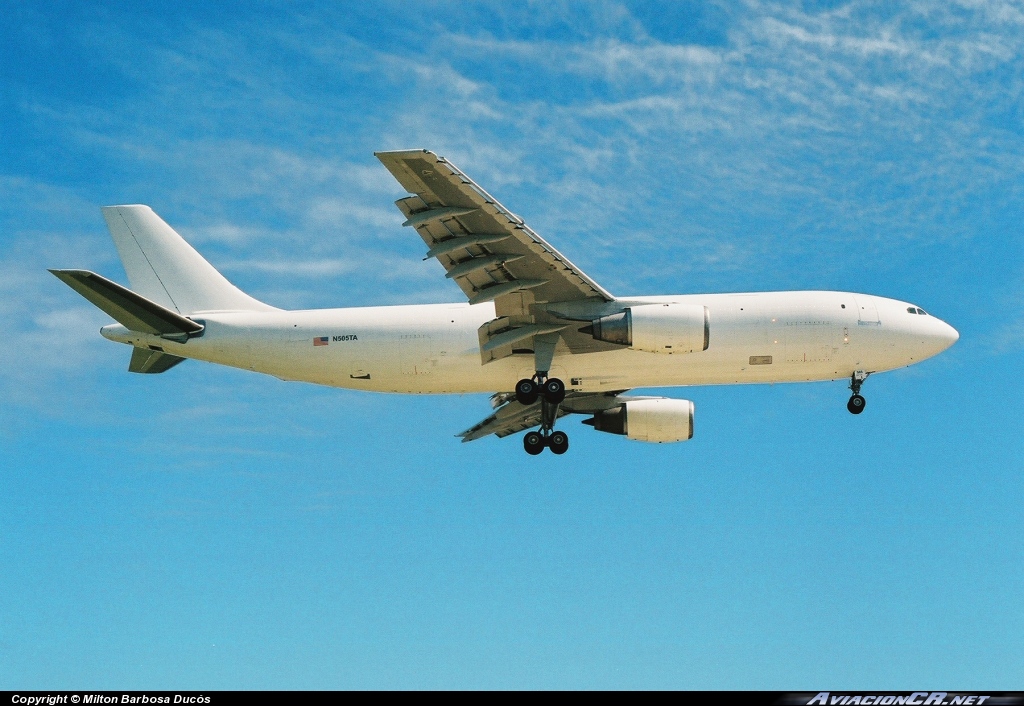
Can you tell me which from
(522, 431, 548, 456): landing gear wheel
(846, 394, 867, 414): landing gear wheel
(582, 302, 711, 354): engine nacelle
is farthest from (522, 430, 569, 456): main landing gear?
(846, 394, 867, 414): landing gear wheel

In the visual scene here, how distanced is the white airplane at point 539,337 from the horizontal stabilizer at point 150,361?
1.9 inches

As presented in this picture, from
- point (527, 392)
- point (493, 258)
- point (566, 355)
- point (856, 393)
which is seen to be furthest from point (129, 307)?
point (856, 393)

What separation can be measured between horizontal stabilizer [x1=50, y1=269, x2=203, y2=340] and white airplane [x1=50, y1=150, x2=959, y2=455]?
50mm

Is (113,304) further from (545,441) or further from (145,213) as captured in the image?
(545,441)

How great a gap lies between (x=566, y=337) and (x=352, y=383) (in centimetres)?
733

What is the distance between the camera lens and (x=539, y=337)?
3847cm

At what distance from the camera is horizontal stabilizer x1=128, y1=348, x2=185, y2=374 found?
1577 inches

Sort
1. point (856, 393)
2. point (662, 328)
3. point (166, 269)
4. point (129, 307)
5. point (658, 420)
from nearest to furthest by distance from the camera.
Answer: point (662, 328)
point (129, 307)
point (856, 393)
point (166, 269)
point (658, 420)

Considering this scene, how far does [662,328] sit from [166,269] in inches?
696

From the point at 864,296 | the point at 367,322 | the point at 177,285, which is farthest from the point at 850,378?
the point at 177,285

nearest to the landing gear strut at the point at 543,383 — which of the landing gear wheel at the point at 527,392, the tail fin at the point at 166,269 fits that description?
the landing gear wheel at the point at 527,392

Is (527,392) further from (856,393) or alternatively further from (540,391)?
(856,393)

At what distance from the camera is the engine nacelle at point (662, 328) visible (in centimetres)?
3659

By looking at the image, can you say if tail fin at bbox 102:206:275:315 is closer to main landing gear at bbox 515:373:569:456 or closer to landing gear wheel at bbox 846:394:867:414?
main landing gear at bbox 515:373:569:456
